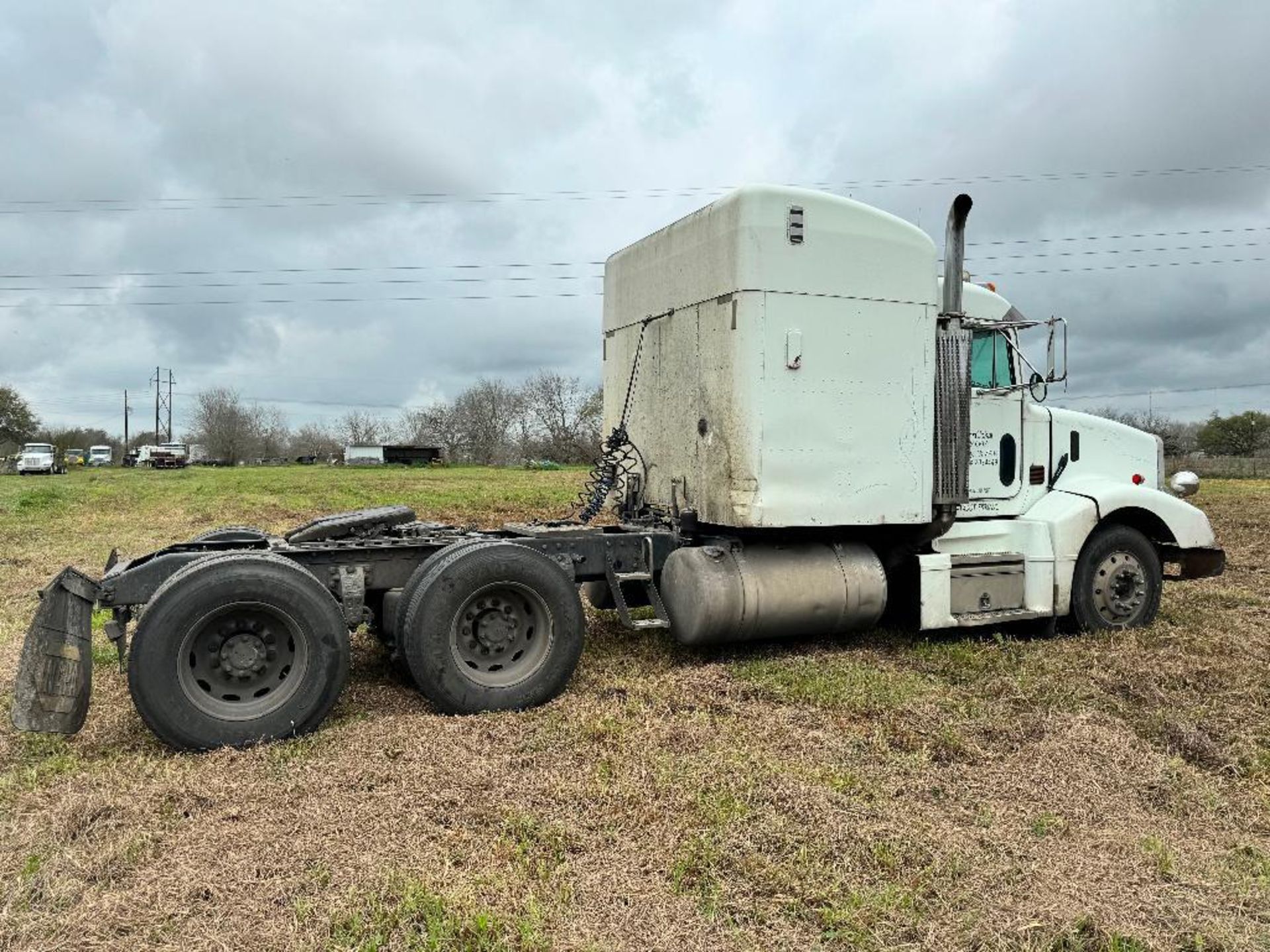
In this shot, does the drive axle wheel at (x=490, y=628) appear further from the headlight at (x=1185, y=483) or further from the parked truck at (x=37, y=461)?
the parked truck at (x=37, y=461)

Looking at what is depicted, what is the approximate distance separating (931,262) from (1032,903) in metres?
4.92

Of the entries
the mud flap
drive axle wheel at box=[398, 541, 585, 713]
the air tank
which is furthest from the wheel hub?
the air tank

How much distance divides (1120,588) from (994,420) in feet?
5.92

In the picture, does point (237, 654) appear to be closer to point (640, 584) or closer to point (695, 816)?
point (695, 816)

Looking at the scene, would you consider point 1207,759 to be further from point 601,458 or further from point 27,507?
point 27,507

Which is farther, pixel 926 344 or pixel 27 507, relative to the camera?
pixel 27 507

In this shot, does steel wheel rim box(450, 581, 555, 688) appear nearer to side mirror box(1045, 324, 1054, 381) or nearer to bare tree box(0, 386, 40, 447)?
side mirror box(1045, 324, 1054, 381)

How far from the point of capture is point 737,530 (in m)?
7.12

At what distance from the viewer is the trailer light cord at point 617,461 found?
785cm

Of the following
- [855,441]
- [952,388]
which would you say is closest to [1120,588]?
[952,388]

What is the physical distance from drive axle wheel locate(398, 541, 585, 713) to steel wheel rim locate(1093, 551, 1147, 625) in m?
4.73

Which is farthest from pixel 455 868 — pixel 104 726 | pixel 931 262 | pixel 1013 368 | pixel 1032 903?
pixel 1013 368

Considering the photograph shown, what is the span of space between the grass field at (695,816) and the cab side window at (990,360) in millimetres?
2353

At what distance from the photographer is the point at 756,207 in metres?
6.34
